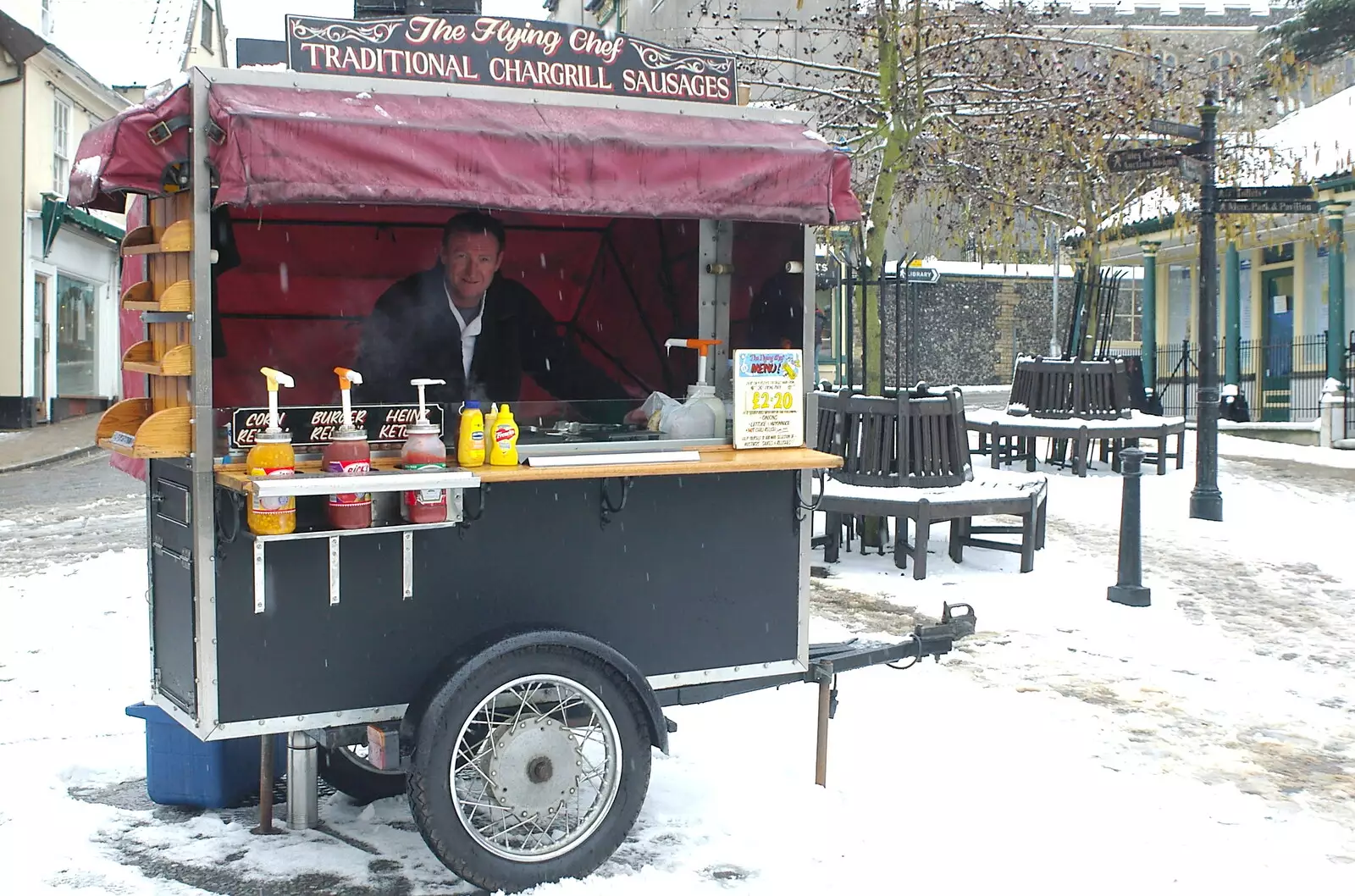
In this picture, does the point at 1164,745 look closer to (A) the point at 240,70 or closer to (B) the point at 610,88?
(B) the point at 610,88

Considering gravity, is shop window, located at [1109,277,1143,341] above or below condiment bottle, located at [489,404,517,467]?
above

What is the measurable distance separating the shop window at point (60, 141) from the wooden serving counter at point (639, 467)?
25484 mm

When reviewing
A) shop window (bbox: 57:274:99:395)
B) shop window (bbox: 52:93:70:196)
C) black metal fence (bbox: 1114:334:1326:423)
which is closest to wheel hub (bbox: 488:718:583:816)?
black metal fence (bbox: 1114:334:1326:423)

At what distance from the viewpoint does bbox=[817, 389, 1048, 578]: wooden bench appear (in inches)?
380

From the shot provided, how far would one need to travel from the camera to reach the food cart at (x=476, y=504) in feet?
13.4

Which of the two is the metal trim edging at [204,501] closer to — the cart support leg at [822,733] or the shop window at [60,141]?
the cart support leg at [822,733]

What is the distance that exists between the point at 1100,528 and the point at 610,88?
28.9ft

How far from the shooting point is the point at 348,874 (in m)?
4.43

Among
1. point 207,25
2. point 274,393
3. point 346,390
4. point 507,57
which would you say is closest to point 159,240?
point 274,393

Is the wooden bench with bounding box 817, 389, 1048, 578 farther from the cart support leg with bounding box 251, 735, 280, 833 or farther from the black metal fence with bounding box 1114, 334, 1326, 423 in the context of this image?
the black metal fence with bounding box 1114, 334, 1326, 423

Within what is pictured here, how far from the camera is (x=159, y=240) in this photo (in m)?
4.41

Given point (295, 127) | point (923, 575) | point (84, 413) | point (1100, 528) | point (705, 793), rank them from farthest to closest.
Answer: point (84, 413)
point (1100, 528)
point (923, 575)
point (705, 793)
point (295, 127)

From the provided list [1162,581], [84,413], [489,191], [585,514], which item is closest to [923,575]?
[1162,581]

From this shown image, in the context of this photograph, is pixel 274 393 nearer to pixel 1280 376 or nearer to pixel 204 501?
pixel 204 501
